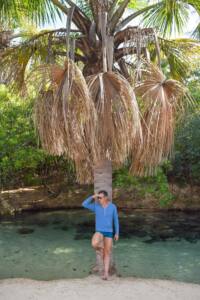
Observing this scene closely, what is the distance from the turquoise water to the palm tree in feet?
8.56

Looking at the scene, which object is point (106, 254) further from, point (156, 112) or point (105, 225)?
point (156, 112)

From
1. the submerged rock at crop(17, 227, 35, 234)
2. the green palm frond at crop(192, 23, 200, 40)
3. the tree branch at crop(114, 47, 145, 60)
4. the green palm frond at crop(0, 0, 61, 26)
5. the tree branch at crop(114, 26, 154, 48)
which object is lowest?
the submerged rock at crop(17, 227, 35, 234)

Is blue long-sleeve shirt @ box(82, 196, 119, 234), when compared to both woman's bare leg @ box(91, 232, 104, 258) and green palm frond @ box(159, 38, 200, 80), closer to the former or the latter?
woman's bare leg @ box(91, 232, 104, 258)

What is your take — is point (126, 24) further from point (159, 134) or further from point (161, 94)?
point (159, 134)

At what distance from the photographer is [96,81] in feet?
20.8

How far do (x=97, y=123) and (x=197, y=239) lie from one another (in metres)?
7.40

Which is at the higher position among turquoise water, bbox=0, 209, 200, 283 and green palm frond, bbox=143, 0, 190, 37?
green palm frond, bbox=143, 0, 190, 37

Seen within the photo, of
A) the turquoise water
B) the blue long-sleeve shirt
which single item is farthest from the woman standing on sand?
the turquoise water

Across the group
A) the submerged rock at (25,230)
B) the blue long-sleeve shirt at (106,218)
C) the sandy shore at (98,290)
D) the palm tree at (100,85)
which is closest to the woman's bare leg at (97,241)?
the blue long-sleeve shirt at (106,218)

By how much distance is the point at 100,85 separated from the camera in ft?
20.6

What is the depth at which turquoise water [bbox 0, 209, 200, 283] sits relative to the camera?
878cm

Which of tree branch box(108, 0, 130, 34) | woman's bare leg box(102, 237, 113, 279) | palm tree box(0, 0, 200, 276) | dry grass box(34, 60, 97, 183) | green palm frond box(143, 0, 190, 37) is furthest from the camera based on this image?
green palm frond box(143, 0, 190, 37)

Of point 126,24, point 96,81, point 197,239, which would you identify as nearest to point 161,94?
point 96,81

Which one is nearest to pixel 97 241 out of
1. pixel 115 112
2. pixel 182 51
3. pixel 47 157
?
pixel 115 112
